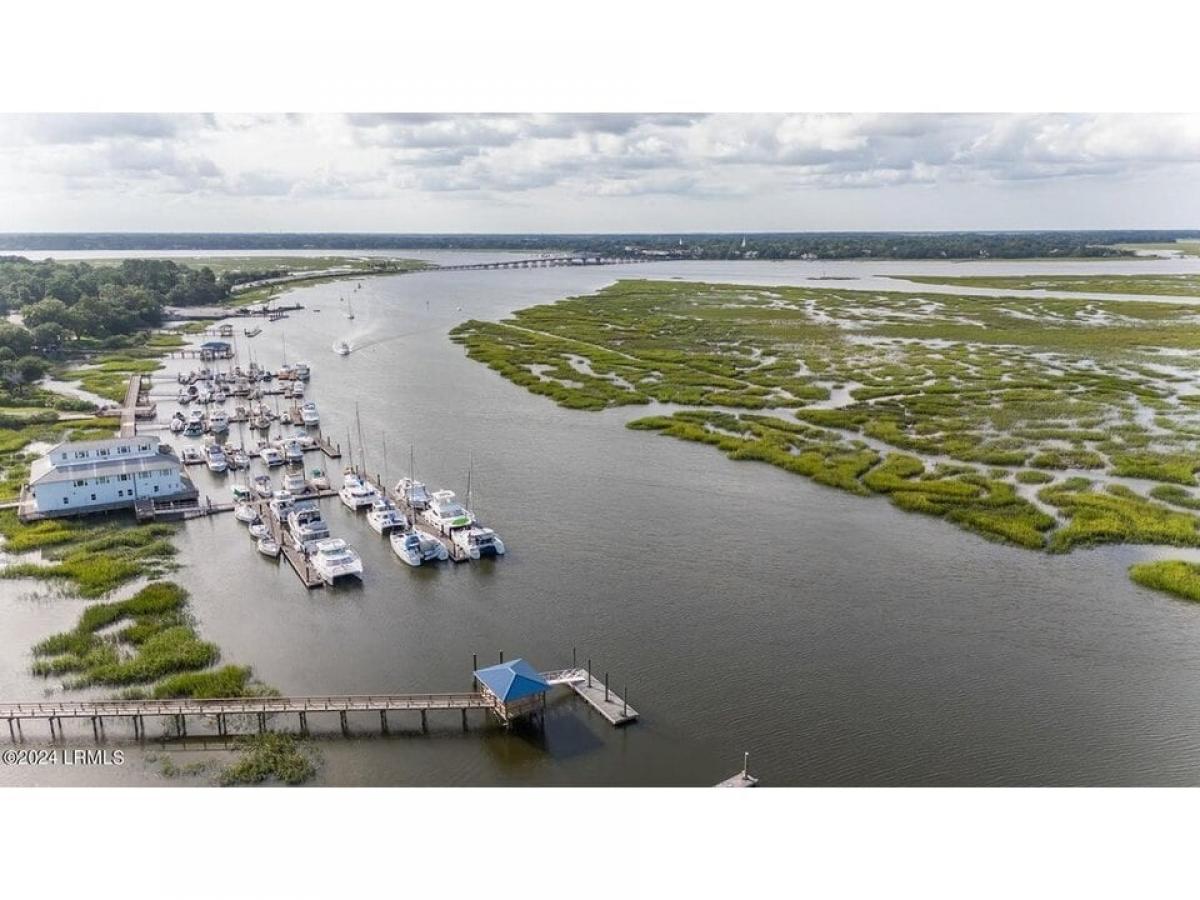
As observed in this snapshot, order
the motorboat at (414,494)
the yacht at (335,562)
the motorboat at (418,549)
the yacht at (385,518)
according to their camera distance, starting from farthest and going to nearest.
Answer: the motorboat at (414,494) < the yacht at (385,518) < the motorboat at (418,549) < the yacht at (335,562)

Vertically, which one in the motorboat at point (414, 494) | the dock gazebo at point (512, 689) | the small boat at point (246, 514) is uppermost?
the motorboat at point (414, 494)

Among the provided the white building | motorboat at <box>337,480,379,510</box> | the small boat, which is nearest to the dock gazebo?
motorboat at <box>337,480,379,510</box>

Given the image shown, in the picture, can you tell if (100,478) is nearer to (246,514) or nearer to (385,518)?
(246,514)

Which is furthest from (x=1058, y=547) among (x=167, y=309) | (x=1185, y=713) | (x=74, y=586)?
(x=167, y=309)

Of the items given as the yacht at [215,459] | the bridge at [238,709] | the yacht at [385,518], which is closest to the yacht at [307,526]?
the yacht at [385,518]

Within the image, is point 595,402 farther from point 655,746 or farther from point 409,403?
point 655,746

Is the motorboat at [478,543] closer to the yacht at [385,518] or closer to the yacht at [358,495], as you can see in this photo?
the yacht at [385,518]
